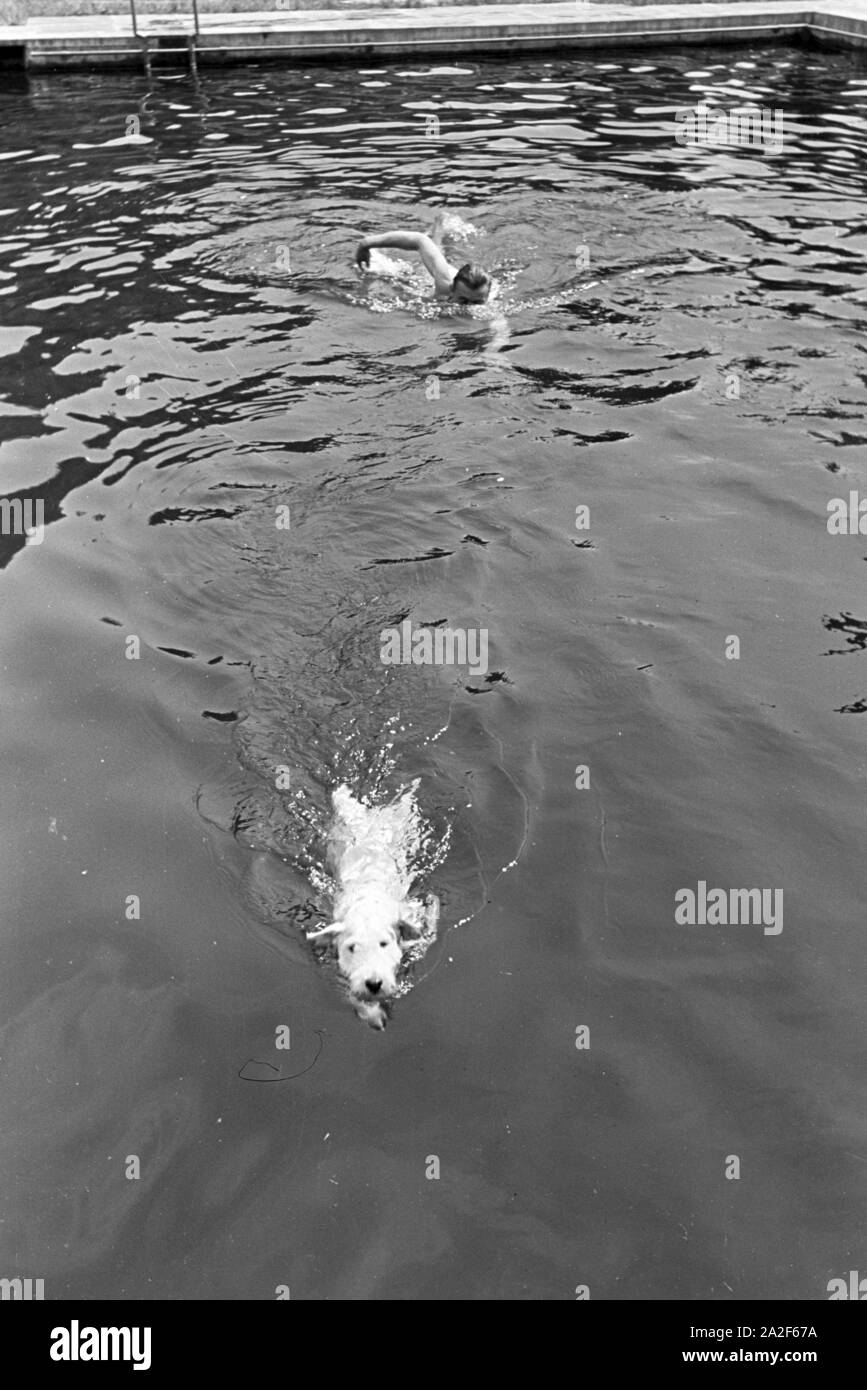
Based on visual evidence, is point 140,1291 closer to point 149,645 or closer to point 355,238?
point 149,645

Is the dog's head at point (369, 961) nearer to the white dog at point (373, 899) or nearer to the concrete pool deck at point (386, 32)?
the white dog at point (373, 899)

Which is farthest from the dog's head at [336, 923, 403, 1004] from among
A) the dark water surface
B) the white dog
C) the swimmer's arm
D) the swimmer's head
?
the swimmer's arm

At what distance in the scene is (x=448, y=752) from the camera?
746cm

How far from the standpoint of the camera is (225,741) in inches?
295

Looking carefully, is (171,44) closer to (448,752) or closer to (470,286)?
(470,286)

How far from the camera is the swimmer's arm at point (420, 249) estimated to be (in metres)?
13.3

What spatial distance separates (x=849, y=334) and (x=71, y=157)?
1361 cm

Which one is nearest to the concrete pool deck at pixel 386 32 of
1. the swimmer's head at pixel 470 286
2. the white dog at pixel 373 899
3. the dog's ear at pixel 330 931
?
the swimmer's head at pixel 470 286

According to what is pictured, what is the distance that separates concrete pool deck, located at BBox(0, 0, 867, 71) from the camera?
1005 inches

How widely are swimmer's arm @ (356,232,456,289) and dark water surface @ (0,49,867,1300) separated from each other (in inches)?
16.5

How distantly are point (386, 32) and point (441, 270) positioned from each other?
16424 millimetres

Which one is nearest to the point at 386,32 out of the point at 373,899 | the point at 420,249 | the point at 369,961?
the point at 420,249

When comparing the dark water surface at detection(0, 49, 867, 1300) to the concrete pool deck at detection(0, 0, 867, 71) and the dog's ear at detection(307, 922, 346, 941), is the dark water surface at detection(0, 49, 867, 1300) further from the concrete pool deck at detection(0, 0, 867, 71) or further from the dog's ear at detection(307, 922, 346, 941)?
the concrete pool deck at detection(0, 0, 867, 71)

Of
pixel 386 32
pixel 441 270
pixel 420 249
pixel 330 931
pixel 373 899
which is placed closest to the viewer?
pixel 330 931
